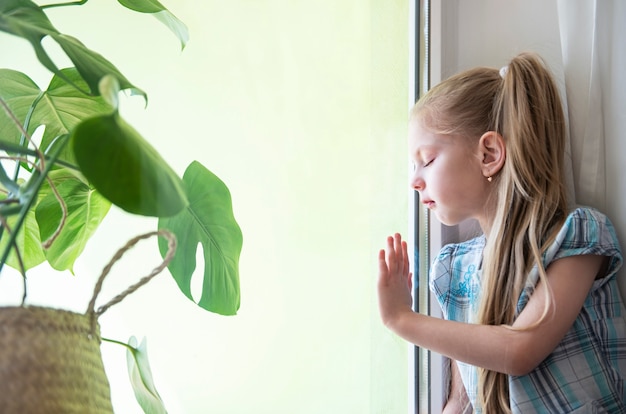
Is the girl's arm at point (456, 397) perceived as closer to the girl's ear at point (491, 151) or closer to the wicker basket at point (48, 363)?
the girl's ear at point (491, 151)

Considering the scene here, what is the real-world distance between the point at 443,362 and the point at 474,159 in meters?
0.36

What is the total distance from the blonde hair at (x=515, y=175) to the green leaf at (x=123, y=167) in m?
0.63

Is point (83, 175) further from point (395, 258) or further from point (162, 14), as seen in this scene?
point (395, 258)

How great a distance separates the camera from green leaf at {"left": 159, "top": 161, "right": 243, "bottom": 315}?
672 mm

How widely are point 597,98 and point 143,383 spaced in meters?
0.75

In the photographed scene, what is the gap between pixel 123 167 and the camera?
15.7 inches

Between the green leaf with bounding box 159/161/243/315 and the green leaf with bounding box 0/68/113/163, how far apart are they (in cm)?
13

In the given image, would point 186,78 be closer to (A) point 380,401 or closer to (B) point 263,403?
(B) point 263,403

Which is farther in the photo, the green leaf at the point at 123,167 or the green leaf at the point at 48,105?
the green leaf at the point at 48,105

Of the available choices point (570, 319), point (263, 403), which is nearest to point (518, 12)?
point (570, 319)

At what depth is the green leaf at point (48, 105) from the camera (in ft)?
1.88

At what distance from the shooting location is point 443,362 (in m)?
1.05

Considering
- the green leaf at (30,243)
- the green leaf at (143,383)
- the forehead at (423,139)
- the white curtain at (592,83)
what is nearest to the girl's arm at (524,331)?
the white curtain at (592,83)

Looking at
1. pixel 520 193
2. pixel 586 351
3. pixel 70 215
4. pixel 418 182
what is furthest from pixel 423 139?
pixel 70 215
